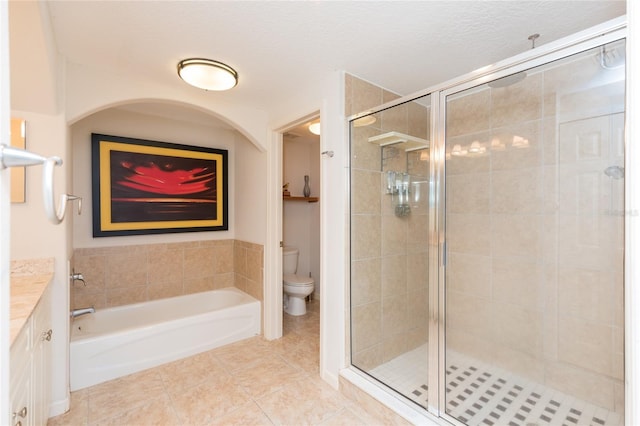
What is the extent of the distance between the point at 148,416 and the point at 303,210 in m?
2.95

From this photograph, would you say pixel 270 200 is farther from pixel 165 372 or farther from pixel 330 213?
pixel 165 372

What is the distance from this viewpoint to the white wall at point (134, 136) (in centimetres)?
272

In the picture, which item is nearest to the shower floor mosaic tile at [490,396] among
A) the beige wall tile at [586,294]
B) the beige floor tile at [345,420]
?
the beige floor tile at [345,420]

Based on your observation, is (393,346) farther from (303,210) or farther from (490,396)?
(303,210)

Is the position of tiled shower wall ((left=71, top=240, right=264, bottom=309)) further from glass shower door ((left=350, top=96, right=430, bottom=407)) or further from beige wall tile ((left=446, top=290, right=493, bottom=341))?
beige wall tile ((left=446, top=290, right=493, bottom=341))

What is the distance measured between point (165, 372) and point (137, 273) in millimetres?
1116

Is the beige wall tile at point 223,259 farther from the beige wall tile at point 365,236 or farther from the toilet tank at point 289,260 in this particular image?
the beige wall tile at point 365,236

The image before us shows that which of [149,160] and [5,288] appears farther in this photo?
[149,160]

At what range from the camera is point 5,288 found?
47 cm

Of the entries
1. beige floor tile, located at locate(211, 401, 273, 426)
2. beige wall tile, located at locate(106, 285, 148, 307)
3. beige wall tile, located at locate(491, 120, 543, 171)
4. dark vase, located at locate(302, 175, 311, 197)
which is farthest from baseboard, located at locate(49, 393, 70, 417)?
beige wall tile, located at locate(491, 120, 543, 171)

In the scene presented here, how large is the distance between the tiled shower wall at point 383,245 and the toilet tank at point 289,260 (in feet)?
5.87

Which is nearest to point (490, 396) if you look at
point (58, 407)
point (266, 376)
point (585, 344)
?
point (585, 344)

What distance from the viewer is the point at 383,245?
91.7 inches

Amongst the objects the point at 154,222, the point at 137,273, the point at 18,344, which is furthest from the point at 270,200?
the point at 18,344
